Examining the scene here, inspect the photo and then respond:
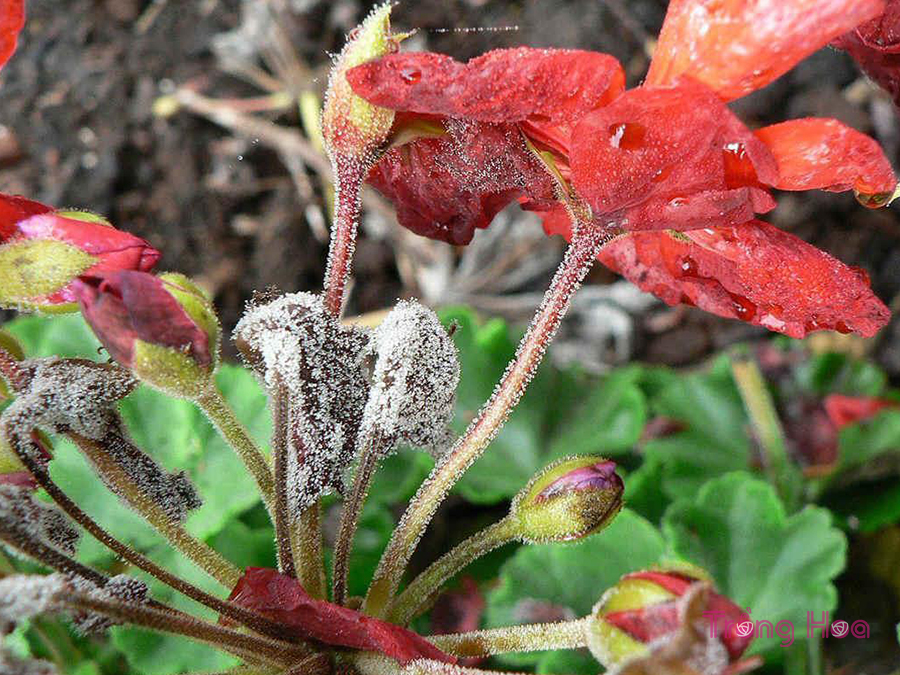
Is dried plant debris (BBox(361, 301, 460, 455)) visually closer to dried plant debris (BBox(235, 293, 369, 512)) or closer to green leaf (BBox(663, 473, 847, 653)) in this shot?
dried plant debris (BBox(235, 293, 369, 512))

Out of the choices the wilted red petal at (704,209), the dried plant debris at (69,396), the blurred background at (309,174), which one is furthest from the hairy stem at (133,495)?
the blurred background at (309,174)

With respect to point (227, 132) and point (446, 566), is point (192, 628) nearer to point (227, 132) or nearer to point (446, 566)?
point (446, 566)

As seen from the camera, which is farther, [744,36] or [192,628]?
[192,628]

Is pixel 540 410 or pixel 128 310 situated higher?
pixel 128 310

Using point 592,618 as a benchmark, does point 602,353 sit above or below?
below

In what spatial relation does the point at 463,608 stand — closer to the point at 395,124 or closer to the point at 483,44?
the point at 395,124

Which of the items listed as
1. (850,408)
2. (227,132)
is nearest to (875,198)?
(850,408)

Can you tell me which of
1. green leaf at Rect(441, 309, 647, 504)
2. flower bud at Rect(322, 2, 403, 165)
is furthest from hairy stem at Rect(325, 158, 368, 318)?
green leaf at Rect(441, 309, 647, 504)

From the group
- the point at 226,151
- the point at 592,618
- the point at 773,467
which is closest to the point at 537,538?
the point at 592,618
